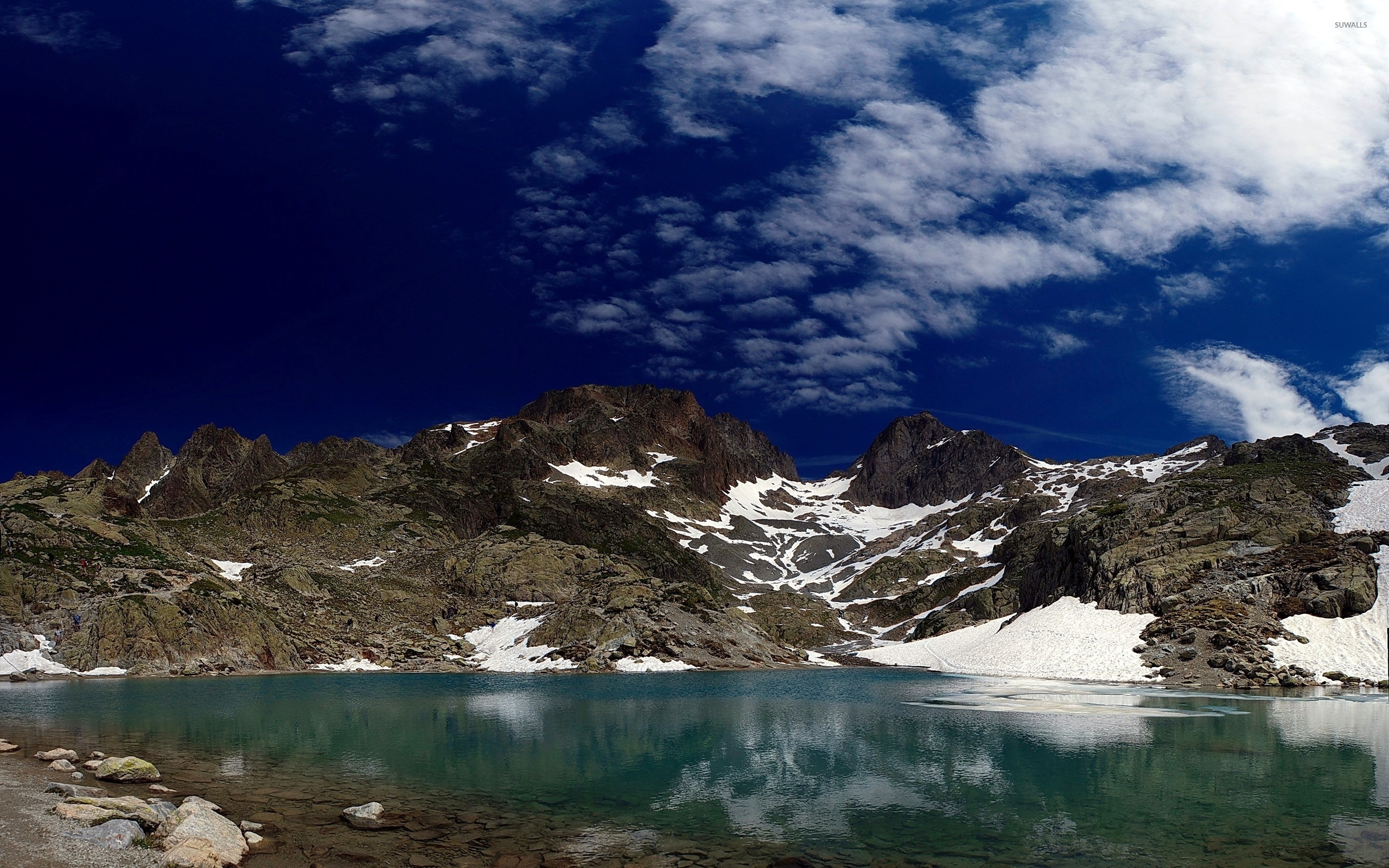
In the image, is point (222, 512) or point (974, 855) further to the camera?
point (222, 512)

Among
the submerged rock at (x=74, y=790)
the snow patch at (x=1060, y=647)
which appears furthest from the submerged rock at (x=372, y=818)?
the snow patch at (x=1060, y=647)

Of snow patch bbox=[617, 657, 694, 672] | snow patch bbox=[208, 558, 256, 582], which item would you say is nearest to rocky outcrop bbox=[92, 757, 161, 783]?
snow patch bbox=[617, 657, 694, 672]

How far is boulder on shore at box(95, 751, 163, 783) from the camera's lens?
27.3 metres

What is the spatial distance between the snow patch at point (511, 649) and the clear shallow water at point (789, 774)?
5649 centimetres

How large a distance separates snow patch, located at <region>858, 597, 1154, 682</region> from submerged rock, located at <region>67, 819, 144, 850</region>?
295 ft

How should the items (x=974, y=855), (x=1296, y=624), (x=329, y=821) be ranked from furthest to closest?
1. (x=1296, y=624)
2. (x=329, y=821)
3. (x=974, y=855)

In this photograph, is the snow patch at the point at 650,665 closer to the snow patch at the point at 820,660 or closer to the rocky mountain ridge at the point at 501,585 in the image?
the rocky mountain ridge at the point at 501,585

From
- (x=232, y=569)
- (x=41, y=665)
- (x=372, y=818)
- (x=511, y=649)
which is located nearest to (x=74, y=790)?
(x=372, y=818)

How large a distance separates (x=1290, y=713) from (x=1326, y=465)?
470 feet

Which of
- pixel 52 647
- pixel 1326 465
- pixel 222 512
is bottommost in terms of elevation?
pixel 52 647

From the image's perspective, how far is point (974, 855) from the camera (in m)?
20.6

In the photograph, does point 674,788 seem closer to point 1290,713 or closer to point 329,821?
point 329,821

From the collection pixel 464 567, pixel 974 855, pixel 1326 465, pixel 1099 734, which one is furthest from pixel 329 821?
pixel 1326 465

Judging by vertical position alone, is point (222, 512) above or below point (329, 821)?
above
